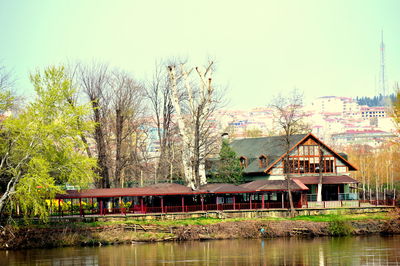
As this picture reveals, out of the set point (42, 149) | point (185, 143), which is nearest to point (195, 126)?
point (185, 143)

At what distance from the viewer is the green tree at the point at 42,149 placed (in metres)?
47.7

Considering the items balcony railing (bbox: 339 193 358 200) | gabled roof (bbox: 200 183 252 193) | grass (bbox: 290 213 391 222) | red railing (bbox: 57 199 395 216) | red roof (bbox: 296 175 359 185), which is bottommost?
grass (bbox: 290 213 391 222)

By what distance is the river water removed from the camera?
136 feet

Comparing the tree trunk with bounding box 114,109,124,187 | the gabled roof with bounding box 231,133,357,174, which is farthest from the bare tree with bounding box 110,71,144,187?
the gabled roof with bounding box 231,133,357,174

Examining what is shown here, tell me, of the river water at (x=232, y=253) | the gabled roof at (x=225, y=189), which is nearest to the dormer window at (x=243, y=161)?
the gabled roof at (x=225, y=189)

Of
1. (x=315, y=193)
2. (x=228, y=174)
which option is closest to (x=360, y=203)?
(x=315, y=193)

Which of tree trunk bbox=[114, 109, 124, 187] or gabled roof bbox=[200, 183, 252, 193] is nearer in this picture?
gabled roof bbox=[200, 183, 252, 193]

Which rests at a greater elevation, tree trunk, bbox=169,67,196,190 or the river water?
tree trunk, bbox=169,67,196,190

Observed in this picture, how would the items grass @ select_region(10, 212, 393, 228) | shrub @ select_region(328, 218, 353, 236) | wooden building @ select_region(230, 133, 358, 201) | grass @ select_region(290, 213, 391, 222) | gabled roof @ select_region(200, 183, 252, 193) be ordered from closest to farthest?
grass @ select_region(10, 212, 393, 228)
shrub @ select_region(328, 218, 353, 236)
grass @ select_region(290, 213, 391, 222)
gabled roof @ select_region(200, 183, 252, 193)
wooden building @ select_region(230, 133, 358, 201)

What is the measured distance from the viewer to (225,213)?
6044cm

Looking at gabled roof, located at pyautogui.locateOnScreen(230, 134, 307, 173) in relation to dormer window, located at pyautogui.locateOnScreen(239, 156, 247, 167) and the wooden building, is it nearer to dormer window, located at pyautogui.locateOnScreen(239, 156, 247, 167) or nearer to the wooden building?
the wooden building

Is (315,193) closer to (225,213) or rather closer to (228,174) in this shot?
(228,174)

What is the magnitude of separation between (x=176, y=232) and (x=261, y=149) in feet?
73.4

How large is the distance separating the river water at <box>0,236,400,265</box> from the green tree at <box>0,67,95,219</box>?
174 inches
